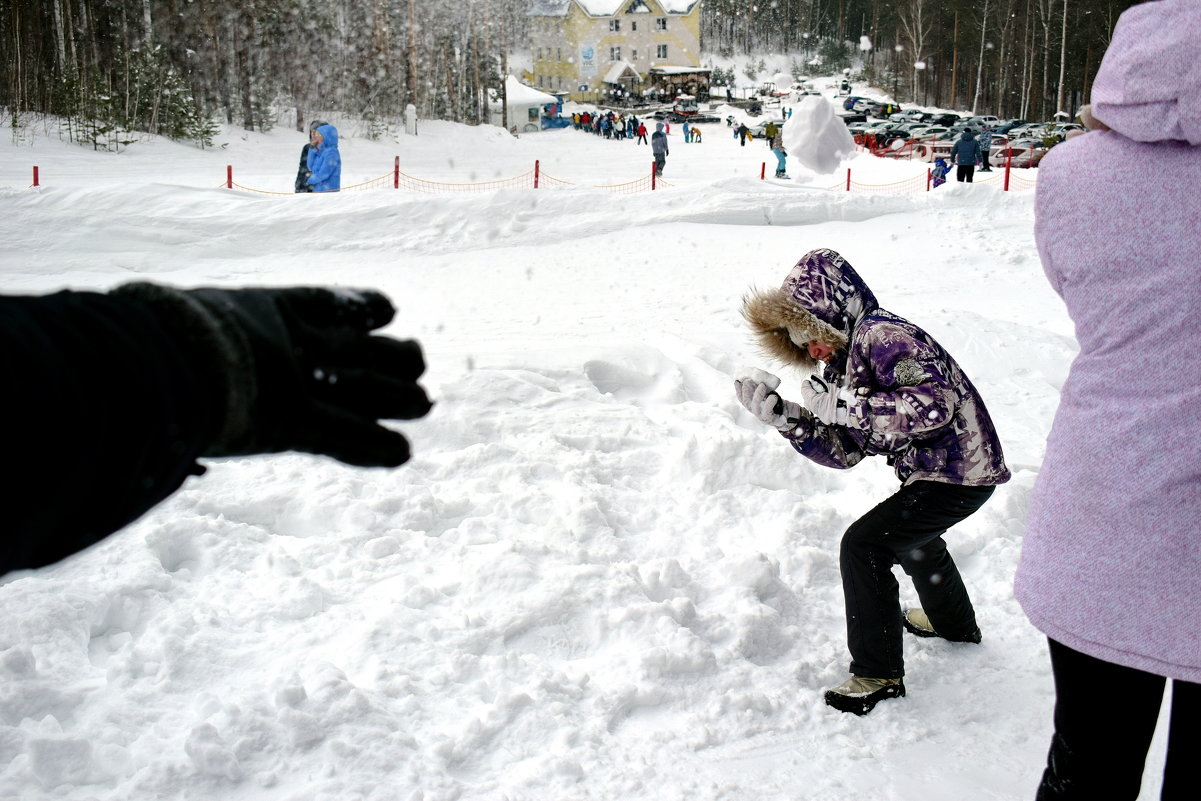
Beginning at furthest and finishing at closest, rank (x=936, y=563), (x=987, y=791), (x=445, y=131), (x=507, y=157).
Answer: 1. (x=445, y=131)
2. (x=507, y=157)
3. (x=936, y=563)
4. (x=987, y=791)

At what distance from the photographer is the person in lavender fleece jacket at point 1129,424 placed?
1595 millimetres

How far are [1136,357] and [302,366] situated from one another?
139 centimetres

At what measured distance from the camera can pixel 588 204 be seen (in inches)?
577

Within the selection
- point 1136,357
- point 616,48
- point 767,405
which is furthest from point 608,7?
point 1136,357

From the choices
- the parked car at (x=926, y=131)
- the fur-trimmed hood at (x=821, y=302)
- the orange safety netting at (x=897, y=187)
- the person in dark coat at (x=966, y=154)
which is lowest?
the orange safety netting at (x=897, y=187)

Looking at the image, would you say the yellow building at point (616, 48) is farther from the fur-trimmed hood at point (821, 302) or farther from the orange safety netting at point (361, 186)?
the fur-trimmed hood at point (821, 302)

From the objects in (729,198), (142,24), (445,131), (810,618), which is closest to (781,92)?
(445,131)

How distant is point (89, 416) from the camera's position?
100 cm

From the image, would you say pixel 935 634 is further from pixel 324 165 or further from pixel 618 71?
pixel 618 71

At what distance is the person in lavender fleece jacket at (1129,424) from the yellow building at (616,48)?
6100 centimetres

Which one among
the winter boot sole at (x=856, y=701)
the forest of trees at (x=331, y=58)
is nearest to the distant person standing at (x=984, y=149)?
the forest of trees at (x=331, y=58)

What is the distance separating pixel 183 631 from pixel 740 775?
6.05 feet

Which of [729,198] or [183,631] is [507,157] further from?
[183,631]

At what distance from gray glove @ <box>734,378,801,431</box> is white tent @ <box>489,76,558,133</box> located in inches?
1707
